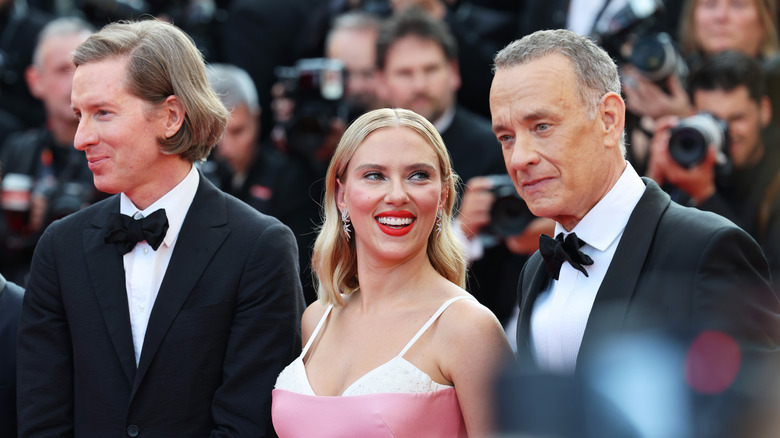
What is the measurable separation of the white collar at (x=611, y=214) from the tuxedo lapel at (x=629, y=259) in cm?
4

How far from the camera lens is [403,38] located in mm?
4801

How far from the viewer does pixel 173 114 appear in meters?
2.93

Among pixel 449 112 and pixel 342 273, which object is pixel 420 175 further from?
pixel 449 112

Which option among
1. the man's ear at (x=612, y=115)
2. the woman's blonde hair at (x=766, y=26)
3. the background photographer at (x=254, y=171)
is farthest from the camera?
the background photographer at (x=254, y=171)

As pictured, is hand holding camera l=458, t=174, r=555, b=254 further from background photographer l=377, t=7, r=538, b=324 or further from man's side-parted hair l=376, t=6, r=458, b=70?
Result: man's side-parted hair l=376, t=6, r=458, b=70

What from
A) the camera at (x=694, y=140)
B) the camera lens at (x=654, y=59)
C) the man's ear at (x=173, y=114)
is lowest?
the camera at (x=694, y=140)

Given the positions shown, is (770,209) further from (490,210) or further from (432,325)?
(432,325)

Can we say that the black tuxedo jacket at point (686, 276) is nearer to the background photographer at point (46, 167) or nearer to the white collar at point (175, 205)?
the white collar at point (175, 205)

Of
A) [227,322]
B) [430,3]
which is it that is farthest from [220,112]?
[430,3]

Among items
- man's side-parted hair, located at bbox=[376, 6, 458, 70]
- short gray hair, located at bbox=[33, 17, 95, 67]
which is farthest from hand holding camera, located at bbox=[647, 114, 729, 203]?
short gray hair, located at bbox=[33, 17, 95, 67]

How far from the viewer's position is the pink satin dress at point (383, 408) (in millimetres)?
2561

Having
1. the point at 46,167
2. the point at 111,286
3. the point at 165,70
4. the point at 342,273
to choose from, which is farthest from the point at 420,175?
the point at 46,167

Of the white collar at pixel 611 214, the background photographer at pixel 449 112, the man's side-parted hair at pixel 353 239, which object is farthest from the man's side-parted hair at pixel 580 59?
the background photographer at pixel 449 112

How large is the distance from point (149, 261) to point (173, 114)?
0.44 metres
